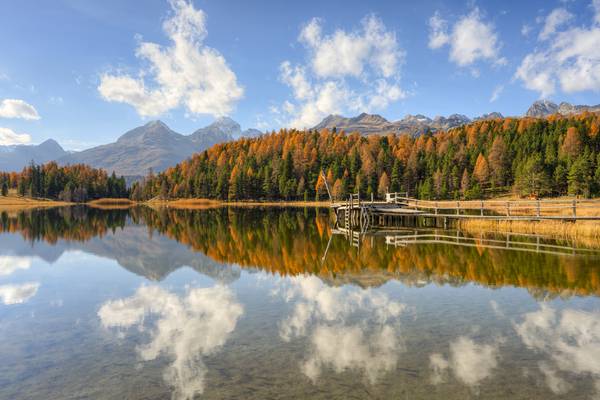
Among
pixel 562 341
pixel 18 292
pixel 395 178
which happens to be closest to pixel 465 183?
pixel 395 178

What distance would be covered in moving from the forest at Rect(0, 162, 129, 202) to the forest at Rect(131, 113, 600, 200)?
3772 cm

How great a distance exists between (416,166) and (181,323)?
4931 inches

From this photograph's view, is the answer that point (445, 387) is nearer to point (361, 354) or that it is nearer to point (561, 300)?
point (361, 354)

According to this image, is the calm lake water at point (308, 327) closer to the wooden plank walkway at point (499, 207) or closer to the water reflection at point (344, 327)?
the water reflection at point (344, 327)

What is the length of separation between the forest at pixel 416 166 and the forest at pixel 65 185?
1485 inches

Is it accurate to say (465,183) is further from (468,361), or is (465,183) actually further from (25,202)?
(25,202)

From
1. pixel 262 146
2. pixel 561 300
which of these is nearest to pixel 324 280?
pixel 561 300

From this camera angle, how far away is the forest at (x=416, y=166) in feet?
334

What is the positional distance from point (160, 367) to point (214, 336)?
2.27m

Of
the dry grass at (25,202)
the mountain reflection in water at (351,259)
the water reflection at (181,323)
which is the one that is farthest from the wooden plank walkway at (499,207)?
the dry grass at (25,202)

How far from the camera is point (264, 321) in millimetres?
12914

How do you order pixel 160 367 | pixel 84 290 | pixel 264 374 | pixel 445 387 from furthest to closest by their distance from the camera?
pixel 84 290, pixel 160 367, pixel 264 374, pixel 445 387

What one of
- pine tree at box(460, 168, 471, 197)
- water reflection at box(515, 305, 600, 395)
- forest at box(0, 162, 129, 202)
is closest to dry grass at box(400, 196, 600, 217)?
water reflection at box(515, 305, 600, 395)

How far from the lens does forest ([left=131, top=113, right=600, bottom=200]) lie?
4011 inches
